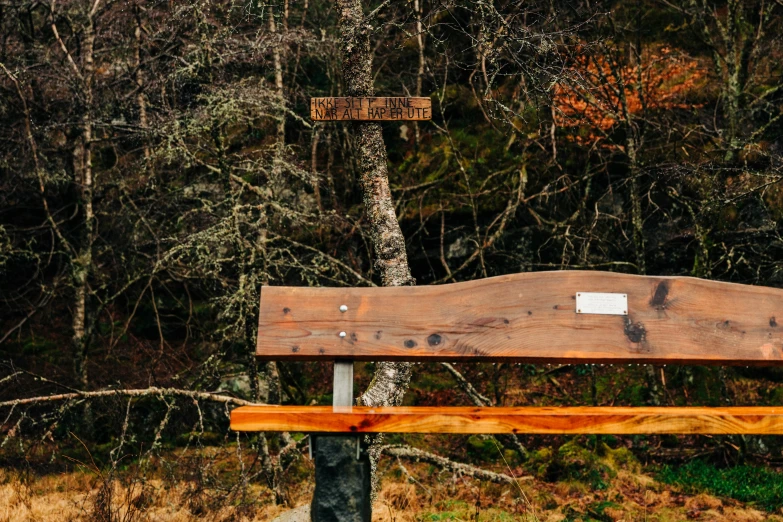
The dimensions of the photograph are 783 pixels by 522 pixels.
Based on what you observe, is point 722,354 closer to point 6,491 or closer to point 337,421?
point 337,421

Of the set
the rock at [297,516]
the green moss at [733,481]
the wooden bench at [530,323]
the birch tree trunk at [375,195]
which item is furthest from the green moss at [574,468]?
the wooden bench at [530,323]

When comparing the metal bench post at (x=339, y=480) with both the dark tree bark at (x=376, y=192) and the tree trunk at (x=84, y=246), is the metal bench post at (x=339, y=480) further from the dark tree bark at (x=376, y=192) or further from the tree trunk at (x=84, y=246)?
the tree trunk at (x=84, y=246)

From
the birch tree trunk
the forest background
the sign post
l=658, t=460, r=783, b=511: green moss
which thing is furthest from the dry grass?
the sign post

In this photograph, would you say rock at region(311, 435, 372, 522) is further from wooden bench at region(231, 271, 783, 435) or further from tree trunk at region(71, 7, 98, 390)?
tree trunk at region(71, 7, 98, 390)

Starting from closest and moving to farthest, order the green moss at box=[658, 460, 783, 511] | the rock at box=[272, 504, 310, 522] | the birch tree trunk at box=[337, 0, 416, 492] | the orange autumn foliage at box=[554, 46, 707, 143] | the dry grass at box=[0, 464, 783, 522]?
the birch tree trunk at box=[337, 0, 416, 492] → the rock at box=[272, 504, 310, 522] → the dry grass at box=[0, 464, 783, 522] → the green moss at box=[658, 460, 783, 511] → the orange autumn foliage at box=[554, 46, 707, 143]

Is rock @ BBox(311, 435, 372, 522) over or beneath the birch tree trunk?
beneath

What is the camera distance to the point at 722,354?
308 centimetres

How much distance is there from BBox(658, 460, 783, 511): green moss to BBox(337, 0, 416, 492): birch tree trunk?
143 inches

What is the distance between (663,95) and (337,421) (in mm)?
7990

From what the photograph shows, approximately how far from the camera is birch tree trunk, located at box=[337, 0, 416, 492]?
478 cm

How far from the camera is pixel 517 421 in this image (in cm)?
285

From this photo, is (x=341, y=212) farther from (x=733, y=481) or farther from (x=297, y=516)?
(x=733, y=481)

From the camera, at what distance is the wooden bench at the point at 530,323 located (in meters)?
3.06

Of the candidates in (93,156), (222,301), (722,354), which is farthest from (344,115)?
(93,156)
